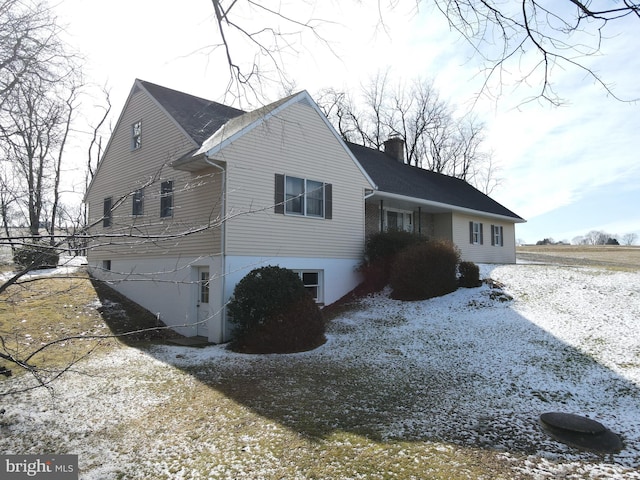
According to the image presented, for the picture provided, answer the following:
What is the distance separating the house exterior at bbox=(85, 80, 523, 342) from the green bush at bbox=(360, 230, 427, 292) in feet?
1.27

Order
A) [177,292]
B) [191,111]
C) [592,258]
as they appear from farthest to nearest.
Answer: [592,258], [191,111], [177,292]

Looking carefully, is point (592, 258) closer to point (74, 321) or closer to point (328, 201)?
point (328, 201)

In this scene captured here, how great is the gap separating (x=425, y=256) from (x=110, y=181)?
11919 millimetres

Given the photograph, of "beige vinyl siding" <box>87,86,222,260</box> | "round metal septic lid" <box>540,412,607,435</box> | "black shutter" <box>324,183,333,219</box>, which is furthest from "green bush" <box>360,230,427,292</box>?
"round metal septic lid" <box>540,412,607,435</box>

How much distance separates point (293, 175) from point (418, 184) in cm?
996

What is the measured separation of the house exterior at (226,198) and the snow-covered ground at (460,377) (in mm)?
2171

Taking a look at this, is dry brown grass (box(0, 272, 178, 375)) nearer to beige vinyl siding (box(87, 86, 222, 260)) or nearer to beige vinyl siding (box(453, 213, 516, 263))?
beige vinyl siding (box(87, 86, 222, 260))

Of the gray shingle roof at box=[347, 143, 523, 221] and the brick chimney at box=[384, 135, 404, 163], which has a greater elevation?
the brick chimney at box=[384, 135, 404, 163]

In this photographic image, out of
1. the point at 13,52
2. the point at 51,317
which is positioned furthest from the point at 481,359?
the point at 51,317

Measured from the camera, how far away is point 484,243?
79.9 feet

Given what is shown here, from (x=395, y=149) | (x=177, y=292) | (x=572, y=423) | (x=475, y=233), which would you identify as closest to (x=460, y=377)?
(x=572, y=423)

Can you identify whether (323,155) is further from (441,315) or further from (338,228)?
(441,315)

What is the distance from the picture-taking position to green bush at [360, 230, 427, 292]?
1515cm

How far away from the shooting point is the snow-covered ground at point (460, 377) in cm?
505
